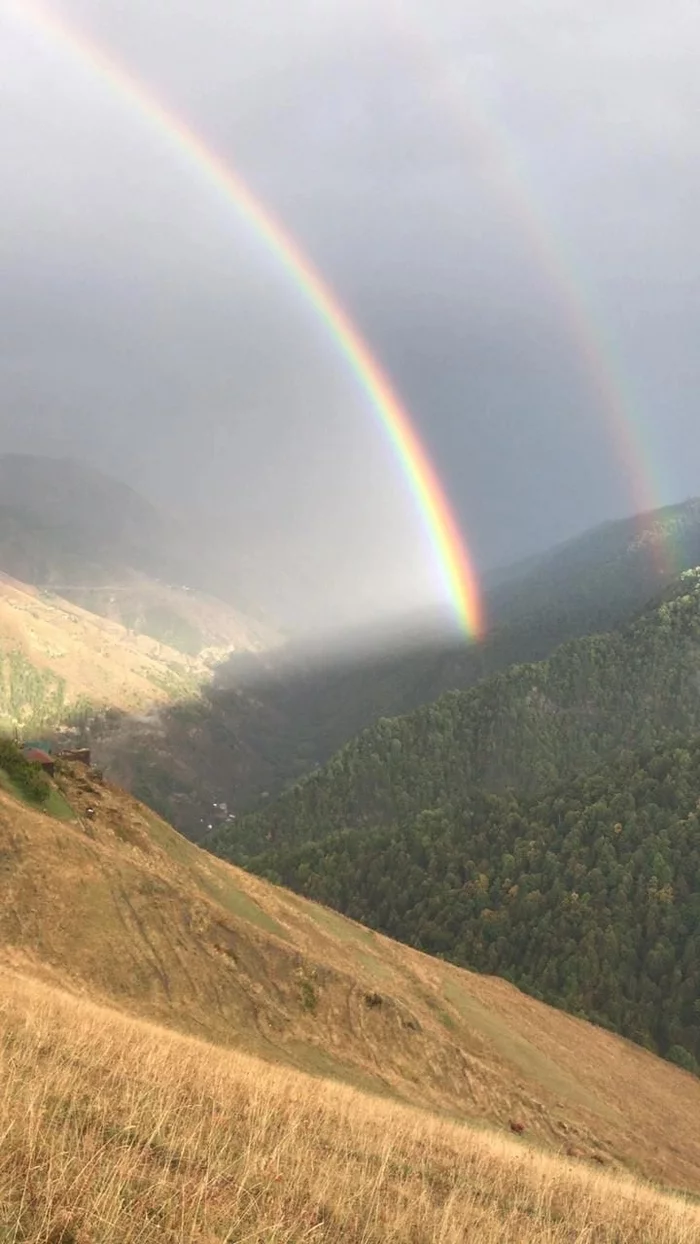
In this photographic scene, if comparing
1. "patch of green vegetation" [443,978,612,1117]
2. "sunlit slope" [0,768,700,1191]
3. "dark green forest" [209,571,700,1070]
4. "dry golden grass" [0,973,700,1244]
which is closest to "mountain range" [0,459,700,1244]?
"dry golden grass" [0,973,700,1244]

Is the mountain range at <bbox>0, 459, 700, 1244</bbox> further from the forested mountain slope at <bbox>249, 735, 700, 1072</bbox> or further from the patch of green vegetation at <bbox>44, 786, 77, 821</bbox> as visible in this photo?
the forested mountain slope at <bbox>249, 735, 700, 1072</bbox>

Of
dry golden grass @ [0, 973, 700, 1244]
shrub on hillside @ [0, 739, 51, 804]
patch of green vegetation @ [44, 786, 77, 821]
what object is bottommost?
dry golden grass @ [0, 973, 700, 1244]

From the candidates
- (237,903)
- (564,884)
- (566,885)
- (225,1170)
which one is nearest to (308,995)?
(237,903)

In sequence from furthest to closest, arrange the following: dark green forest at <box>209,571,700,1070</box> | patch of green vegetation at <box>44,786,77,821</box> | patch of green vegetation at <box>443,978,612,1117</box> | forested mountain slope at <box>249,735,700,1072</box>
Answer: dark green forest at <box>209,571,700,1070</box>
forested mountain slope at <box>249,735,700,1072</box>
patch of green vegetation at <box>443,978,612,1117</box>
patch of green vegetation at <box>44,786,77,821</box>

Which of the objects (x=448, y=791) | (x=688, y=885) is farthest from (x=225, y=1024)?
(x=448, y=791)

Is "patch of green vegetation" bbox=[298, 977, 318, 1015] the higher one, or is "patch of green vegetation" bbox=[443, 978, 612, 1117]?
"patch of green vegetation" bbox=[298, 977, 318, 1015]

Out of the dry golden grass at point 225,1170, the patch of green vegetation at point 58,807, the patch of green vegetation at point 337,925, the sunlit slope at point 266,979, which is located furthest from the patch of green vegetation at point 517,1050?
the dry golden grass at point 225,1170

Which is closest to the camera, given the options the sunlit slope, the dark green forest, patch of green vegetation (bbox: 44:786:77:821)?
the sunlit slope

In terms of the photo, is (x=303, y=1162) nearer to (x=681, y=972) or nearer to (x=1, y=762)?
(x=1, y=762)
